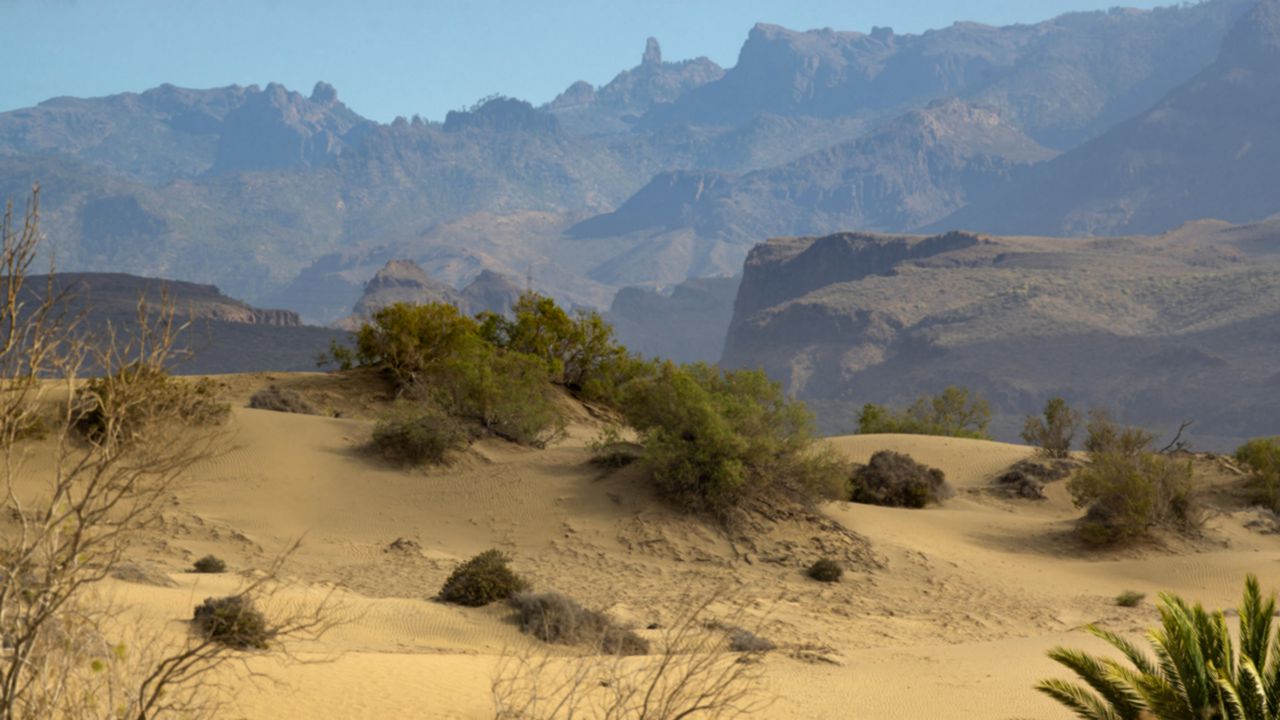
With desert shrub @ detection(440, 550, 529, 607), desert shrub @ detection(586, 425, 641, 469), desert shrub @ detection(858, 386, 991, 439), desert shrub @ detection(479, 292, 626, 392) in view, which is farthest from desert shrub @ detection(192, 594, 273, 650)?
desert shrub @ detection(858, 386, 991, 439)

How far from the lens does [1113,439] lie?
2889 centimetres

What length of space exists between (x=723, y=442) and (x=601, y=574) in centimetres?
396

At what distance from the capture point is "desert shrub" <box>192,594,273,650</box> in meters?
9.59

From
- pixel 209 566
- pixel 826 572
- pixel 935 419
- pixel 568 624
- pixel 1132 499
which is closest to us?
pixel 568 624

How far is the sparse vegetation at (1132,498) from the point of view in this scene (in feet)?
72.3

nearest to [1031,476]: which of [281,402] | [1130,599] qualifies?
[1130,599]

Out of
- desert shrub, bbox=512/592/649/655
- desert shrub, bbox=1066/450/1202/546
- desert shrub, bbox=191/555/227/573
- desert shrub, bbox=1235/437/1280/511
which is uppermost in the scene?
desert shrub, bbox=1235/437/1280/511

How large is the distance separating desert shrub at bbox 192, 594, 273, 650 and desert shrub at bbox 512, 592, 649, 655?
3.05 meters

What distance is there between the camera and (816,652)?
1247 cm

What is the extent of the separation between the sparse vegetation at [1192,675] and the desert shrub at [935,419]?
33.5 meters

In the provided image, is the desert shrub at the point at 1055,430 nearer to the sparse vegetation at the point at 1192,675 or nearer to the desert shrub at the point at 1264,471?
the desert shrub at the point at 1264,471

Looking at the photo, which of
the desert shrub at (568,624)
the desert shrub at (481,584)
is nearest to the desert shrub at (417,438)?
the desert shrub at (481,584)

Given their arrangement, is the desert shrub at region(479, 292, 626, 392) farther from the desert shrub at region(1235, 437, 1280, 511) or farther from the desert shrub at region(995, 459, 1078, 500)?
the desert shrub at region(1235, 437, 1280, 511)

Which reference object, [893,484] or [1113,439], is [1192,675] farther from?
[1113,439]
